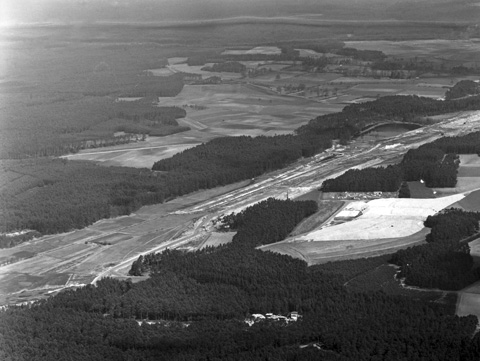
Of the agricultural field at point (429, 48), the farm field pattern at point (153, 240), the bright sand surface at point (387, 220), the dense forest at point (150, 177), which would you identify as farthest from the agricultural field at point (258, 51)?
the bright sand surface at point (387, 220)

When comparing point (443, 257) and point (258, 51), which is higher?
point (258, 51)

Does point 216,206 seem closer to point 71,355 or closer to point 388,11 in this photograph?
point 71,355

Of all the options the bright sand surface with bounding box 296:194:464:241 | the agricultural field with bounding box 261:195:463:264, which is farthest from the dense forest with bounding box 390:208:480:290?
the bright sand surface with bounding box 296:194:464:241

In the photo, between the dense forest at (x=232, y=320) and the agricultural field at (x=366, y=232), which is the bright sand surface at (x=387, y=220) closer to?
the agricultural field at (x=366, y=232)

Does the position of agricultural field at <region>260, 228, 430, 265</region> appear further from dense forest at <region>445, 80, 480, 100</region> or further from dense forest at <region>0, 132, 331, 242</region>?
dense forest at <region>445, 80, 480, 100</region>

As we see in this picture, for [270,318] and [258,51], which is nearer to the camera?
[270,318]

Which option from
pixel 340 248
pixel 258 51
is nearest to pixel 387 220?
pixel 340 248

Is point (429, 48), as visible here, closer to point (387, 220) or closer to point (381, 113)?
point (381, 113)

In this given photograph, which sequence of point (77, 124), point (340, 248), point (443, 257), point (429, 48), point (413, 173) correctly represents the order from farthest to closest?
point (429, 48) < point (77, 124) < point (413, 173) < point (340, 248) < point (443, 257)
